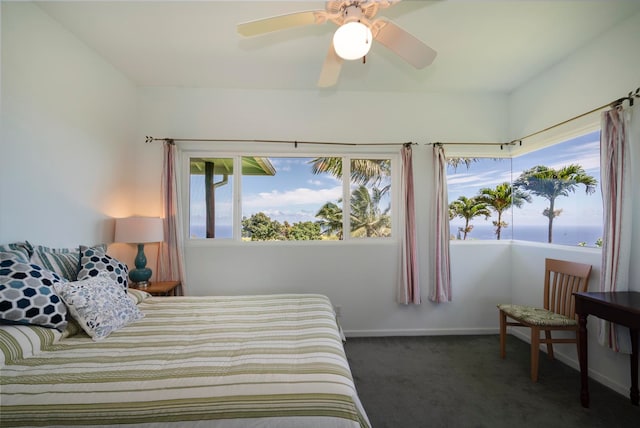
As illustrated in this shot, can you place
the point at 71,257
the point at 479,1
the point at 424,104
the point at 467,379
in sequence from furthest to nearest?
the point at 424,104
the point at 467,379
the point at 71,257
the point at 479,1

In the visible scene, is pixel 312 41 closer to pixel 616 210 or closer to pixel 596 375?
pixel 616 210

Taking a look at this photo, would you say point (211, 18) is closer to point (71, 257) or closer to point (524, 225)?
point (71, 257)

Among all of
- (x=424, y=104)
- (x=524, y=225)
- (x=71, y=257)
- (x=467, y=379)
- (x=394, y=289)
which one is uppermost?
(x=424, y=104)

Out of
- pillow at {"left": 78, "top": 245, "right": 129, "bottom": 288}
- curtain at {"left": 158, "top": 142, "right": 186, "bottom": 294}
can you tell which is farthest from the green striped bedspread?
curtain at {"left": 158, "top": 142, "right": 186, "bottom": 294}

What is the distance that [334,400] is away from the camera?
1.12 meters

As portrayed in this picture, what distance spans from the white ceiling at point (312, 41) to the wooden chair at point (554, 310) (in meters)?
1.90

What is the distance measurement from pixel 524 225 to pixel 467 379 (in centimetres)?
190

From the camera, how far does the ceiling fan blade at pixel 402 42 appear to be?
4.92 ft

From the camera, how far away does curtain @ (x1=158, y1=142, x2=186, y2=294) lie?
9.94 feet

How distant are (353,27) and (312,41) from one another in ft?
3.76

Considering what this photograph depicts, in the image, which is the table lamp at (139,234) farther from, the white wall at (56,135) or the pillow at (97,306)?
the pillow at (97,306)

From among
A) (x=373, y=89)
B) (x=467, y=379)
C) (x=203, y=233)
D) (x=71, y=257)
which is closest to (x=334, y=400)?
(x=467, y=379)

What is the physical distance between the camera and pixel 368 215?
3363 millimetres

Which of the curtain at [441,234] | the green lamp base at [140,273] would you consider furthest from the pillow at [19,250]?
the curtain at [441,234]
